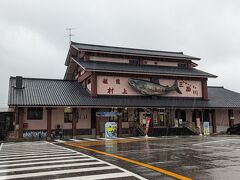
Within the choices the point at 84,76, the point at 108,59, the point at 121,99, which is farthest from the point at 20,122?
the point at 108,59

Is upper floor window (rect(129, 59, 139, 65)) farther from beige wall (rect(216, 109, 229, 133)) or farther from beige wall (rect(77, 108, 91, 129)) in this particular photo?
beige wall (rect(216, 109, 229, 133))

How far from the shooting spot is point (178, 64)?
36.6m

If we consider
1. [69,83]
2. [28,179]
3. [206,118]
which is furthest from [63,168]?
[206,118]

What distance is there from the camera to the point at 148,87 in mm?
31500

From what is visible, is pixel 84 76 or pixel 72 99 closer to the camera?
pixel 72 99

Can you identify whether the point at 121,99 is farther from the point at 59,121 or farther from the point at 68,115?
the point at 59,121

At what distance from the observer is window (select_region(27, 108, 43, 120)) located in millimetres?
27416

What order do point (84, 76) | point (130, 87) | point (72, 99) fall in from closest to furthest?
point (72, 99) < point (130, 87) < point (84, 76)

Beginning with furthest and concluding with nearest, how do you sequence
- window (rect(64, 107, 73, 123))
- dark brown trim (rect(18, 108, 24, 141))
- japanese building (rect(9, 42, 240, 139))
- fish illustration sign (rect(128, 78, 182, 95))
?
fish illustration sign (rect(128, 78, 182, 95)), window (rect(64, 107, 73, 123)), japanese building (rect(9, 42, 240, 139)), dark brown trim (rect(18, 108, 24, 141))

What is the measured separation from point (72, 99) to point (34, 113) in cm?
398

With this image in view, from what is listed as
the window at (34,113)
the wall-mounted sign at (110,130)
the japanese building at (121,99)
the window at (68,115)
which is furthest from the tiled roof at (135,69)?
the window at (34,113)

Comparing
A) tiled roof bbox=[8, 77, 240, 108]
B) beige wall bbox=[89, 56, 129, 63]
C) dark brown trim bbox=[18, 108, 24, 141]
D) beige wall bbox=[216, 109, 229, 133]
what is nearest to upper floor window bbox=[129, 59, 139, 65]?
beige wall bbox=[89, 56, 129, 63]

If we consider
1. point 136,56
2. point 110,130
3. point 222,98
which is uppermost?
point 136,56

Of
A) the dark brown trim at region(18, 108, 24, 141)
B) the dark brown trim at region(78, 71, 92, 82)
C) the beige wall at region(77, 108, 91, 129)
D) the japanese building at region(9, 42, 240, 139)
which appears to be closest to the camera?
the dark brown trim at region(18, 108, 24, 141)
